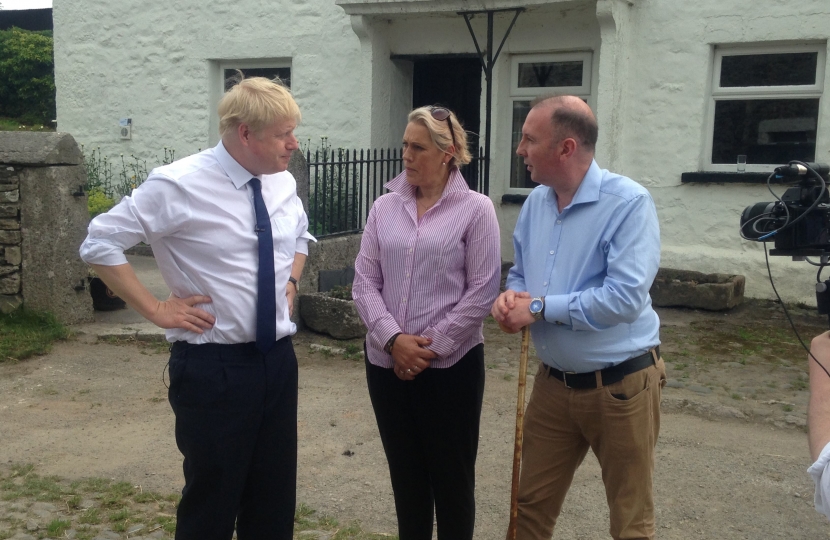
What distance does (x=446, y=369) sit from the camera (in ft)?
10.7

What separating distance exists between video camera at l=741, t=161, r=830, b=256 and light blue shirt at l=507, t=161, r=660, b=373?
412 millimetres

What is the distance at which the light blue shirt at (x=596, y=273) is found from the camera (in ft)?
9.29

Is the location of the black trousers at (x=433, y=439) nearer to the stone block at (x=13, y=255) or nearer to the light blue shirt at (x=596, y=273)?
the light blue shirt at (x=596, y=273)

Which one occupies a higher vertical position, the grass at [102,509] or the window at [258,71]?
the window at [258,71]

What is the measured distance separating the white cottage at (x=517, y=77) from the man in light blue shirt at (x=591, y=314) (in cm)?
604

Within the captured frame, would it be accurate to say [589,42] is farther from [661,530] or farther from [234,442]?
[234,442]

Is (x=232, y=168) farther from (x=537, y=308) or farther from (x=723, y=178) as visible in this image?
(x=723, y=178)

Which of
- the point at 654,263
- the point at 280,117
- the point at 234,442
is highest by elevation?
the point at 280,117

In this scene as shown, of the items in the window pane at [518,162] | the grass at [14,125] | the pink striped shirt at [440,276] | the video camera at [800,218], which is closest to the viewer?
the video camera at [800,218]

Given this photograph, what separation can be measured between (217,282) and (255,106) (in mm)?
619

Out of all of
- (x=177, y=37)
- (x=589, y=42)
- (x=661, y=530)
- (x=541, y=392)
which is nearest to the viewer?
(x=541, y=392)

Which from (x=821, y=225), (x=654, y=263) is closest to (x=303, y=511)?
(x=654, y=263)

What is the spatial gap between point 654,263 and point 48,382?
479 cm

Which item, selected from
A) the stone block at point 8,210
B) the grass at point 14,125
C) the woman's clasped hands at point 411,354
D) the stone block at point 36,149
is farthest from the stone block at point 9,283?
the grass at point 14,125
